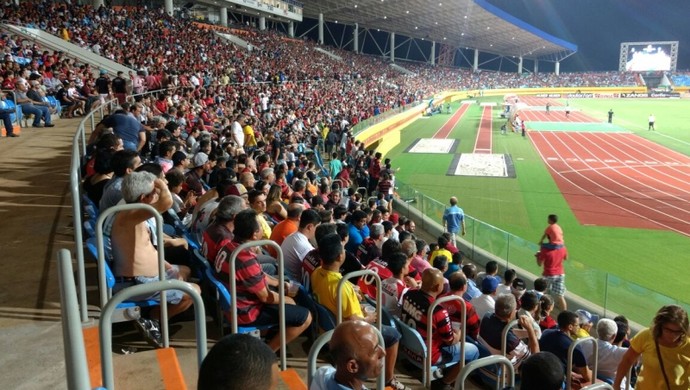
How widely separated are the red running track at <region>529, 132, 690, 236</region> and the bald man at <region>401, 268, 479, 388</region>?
13.8 m

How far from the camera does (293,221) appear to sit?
21.4 ft

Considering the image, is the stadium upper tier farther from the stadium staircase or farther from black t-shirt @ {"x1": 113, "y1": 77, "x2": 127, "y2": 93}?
black t-shirt @ {"x1": 113, "y1": 77, "x2": 127, "y2": 93}

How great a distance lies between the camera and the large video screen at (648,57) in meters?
108

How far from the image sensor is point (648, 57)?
110 m

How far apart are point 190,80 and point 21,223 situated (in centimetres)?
1644

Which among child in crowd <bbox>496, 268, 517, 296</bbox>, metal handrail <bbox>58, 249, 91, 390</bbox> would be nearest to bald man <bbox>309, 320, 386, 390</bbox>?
metal handrail <bbox>58, 249, 91, 390</bbox>

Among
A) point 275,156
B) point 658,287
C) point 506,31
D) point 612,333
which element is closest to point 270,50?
point 275,156

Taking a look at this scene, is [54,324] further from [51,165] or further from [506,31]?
[506,31]

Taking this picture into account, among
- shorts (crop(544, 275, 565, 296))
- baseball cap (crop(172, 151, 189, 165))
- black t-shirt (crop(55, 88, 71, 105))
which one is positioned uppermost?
black t-shirt (crop(55, 88, 71, 105))

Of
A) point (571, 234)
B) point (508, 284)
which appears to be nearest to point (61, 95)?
point (508, 284)

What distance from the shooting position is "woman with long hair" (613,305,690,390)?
435cm

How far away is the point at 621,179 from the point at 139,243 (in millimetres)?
24684

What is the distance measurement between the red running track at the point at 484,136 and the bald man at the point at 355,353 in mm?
30641

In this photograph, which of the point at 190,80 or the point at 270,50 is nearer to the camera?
the point at 190,80
